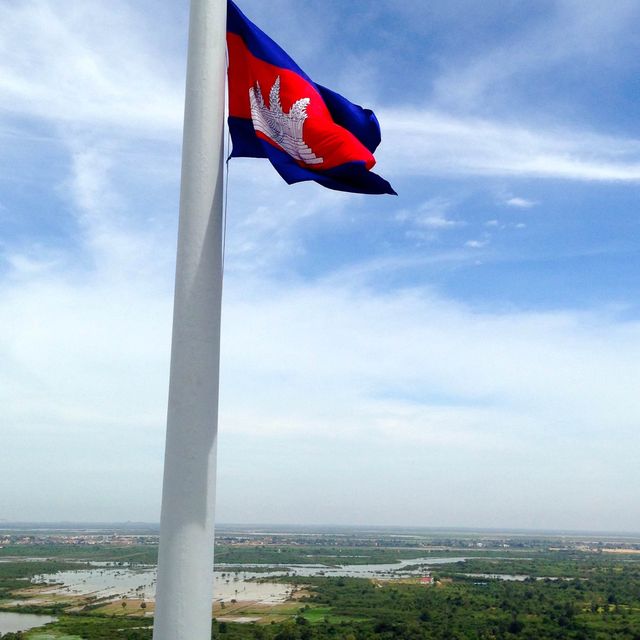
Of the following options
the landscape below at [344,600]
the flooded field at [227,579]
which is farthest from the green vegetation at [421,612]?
the flooded field at [227,579]

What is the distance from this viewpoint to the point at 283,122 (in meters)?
4.50

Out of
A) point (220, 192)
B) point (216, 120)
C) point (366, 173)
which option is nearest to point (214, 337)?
point (220, 192)

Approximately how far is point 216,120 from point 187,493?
1.94 m

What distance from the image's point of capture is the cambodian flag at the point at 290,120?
14.5 ft

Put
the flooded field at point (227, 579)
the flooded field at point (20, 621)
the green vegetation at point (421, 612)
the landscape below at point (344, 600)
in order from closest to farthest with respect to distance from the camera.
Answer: the green vegetation at point (421, 612) → the landscape below at point (344, 600) → the flooded field at point (20, 621) → the flooded field at point (227, 579)

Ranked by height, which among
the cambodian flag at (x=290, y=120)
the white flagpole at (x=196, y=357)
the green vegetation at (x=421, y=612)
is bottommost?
the green vegetation at (x=421, y=612)

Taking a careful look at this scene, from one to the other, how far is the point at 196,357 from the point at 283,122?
1.75m

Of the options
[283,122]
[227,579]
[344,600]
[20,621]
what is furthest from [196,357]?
[227,579]

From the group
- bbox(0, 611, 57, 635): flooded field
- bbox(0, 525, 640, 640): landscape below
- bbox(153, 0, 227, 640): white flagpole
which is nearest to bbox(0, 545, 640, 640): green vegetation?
bbox(0, 525, 640, 640): landscape below

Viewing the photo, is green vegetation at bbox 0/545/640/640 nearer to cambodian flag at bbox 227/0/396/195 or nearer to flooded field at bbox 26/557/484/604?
flooded field at bbox 26/557/484/604

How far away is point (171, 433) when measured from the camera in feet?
11.5

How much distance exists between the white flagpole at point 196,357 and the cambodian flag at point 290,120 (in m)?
0.59

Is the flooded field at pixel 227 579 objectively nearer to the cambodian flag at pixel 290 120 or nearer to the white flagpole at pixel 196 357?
the cambodian flag at pixel 290 120

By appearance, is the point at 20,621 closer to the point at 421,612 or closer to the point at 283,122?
the point at 421,612
